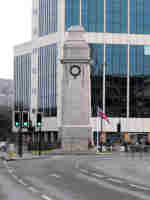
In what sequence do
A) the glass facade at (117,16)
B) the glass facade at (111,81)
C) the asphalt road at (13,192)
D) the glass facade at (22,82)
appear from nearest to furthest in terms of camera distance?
the asphalt road at (13,192) → the glass facade at (111,81) → the glass facade at (117,16) → the glass facade at (22,82)

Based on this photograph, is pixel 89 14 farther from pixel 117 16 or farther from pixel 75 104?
pixel 75 104

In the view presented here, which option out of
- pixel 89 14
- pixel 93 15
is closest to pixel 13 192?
pixel 89 14

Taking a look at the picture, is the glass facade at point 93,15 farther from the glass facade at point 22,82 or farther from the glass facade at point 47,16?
the glass facade at point 22,82

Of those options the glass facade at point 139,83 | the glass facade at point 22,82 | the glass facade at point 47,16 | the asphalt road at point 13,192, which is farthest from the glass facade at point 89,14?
the asphalt road at point 13,192

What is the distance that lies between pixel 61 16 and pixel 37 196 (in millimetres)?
84950

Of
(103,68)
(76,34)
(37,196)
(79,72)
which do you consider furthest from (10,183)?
(103,68)

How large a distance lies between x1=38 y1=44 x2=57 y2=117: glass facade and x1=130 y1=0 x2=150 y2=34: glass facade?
48.6 ft

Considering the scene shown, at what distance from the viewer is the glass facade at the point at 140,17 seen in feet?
331

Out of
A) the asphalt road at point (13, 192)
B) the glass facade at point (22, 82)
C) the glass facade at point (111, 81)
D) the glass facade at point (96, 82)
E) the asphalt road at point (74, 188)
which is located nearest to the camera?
the asphalt road at point (13, 192)

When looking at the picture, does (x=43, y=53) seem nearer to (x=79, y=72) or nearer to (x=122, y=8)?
(x=122, y=8)

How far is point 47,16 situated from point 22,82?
56.9ft

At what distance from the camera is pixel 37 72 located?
10969 centimetres

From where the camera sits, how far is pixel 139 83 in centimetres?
10044

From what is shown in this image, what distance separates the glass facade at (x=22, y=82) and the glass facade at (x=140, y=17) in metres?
24.3
